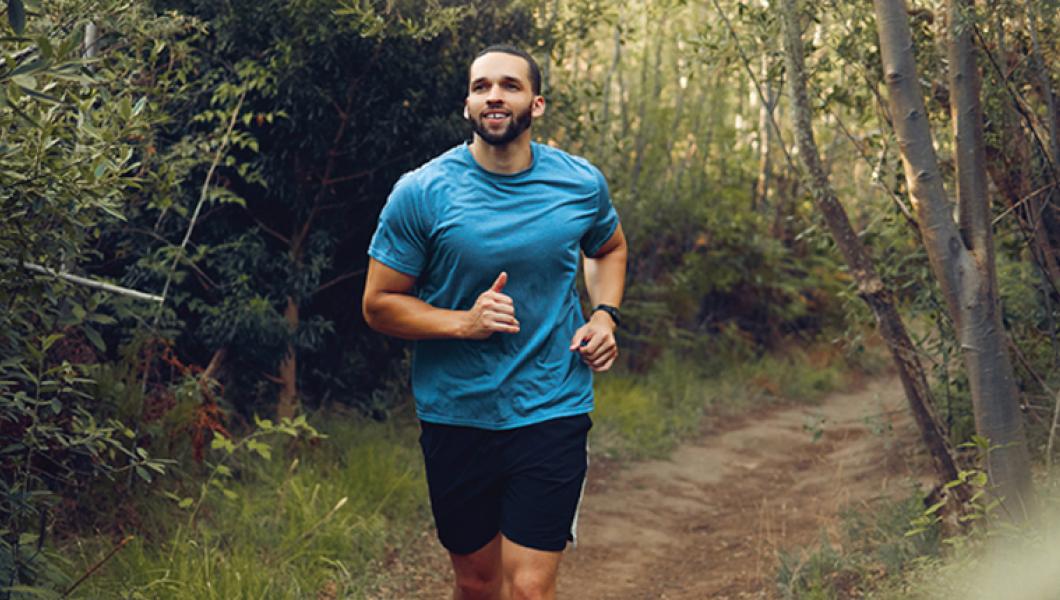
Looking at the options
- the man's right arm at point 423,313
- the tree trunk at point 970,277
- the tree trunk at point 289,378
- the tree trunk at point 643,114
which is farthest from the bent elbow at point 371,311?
the tree trunk at point 643,114

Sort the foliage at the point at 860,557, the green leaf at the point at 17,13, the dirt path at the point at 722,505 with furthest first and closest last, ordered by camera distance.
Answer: the dirt path at the point at 722,505 → the foliage at the point at 860,557 → the green leaf at the point at 17,13

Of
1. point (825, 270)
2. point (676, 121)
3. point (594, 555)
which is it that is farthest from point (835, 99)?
point (825, 270)

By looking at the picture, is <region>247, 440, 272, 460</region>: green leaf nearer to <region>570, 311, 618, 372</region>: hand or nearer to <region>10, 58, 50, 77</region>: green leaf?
<region>570, 311, 618, 372</region>: hand

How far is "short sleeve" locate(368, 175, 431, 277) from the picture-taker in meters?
4.07

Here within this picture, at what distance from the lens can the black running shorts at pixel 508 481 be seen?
4023 millimetres

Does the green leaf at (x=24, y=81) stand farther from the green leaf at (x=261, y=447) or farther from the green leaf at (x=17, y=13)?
the green leaf at (x=261, y=447)

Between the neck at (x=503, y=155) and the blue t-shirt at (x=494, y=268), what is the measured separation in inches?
0.9

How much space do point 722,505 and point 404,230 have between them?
4924mm

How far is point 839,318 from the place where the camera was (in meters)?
14.1

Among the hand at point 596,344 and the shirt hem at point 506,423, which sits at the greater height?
the hand at point 596,344

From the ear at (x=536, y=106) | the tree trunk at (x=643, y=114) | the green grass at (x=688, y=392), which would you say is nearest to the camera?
the ear at (x=536, y=106)

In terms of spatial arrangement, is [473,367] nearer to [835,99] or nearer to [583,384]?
[583,384]

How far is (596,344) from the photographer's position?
406 centimetres

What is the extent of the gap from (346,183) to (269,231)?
1.95 ft
